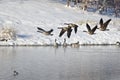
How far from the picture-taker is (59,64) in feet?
131

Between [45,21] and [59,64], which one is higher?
[45,21]

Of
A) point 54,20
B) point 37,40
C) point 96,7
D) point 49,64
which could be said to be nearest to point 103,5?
point 96,7

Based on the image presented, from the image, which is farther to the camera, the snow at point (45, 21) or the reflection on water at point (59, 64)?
the snow at point (45, 21)

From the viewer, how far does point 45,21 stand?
242ft

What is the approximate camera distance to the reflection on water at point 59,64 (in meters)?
34.3

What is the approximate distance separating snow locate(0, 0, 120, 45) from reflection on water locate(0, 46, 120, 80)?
27.7ft

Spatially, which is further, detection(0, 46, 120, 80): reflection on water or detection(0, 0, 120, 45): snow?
detection(0, 0, 120, 45): snow

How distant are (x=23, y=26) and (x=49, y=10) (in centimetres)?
1540

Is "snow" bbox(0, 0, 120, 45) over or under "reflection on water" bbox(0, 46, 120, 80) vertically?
over

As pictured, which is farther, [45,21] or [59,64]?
[45,21]

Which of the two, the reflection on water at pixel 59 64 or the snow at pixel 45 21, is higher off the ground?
the snow at pixel 45 21

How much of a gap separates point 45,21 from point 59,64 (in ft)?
112

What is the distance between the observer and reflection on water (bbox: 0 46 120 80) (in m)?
34.3

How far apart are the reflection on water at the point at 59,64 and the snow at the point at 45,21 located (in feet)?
27.7
